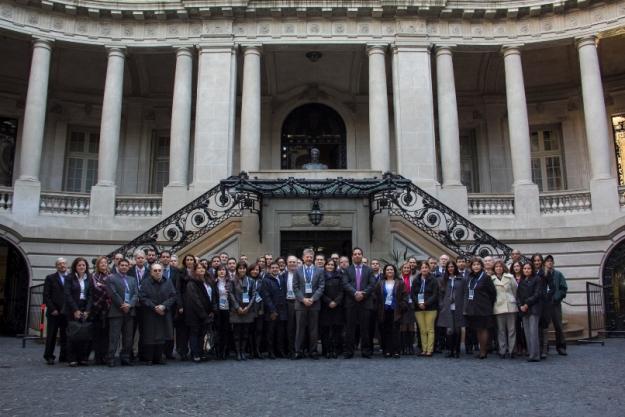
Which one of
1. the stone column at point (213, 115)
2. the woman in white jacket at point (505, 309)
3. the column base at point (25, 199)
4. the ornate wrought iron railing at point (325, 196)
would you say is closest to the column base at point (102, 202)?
the column base at point (25, 199)

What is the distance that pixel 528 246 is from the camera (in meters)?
17.6

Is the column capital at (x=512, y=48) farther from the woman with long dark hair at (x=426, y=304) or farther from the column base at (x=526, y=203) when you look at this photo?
the woman with long dark hair at (x=426, y=304)

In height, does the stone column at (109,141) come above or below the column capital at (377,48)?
below

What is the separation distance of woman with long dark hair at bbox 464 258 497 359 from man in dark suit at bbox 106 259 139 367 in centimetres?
576

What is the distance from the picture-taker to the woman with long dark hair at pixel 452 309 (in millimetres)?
9688

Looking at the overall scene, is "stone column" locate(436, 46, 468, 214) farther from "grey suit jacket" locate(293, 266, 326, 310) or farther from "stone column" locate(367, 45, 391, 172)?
"grey suit jacket" locate(293, 266, 326, 310)

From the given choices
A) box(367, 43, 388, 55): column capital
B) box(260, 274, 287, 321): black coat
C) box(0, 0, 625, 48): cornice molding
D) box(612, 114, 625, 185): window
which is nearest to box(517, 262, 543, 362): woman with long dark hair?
box(260, 274, 287, 321): black coat

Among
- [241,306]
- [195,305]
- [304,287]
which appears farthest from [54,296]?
[304,287]

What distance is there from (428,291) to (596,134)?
11.7m

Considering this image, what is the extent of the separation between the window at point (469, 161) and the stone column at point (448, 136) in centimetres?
486

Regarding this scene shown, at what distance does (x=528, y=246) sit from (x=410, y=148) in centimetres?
500

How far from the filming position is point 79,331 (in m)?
8.64

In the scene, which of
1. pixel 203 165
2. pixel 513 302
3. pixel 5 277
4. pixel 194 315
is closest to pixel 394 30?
pixel 203 165

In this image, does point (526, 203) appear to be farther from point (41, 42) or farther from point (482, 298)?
point (41, 42)
